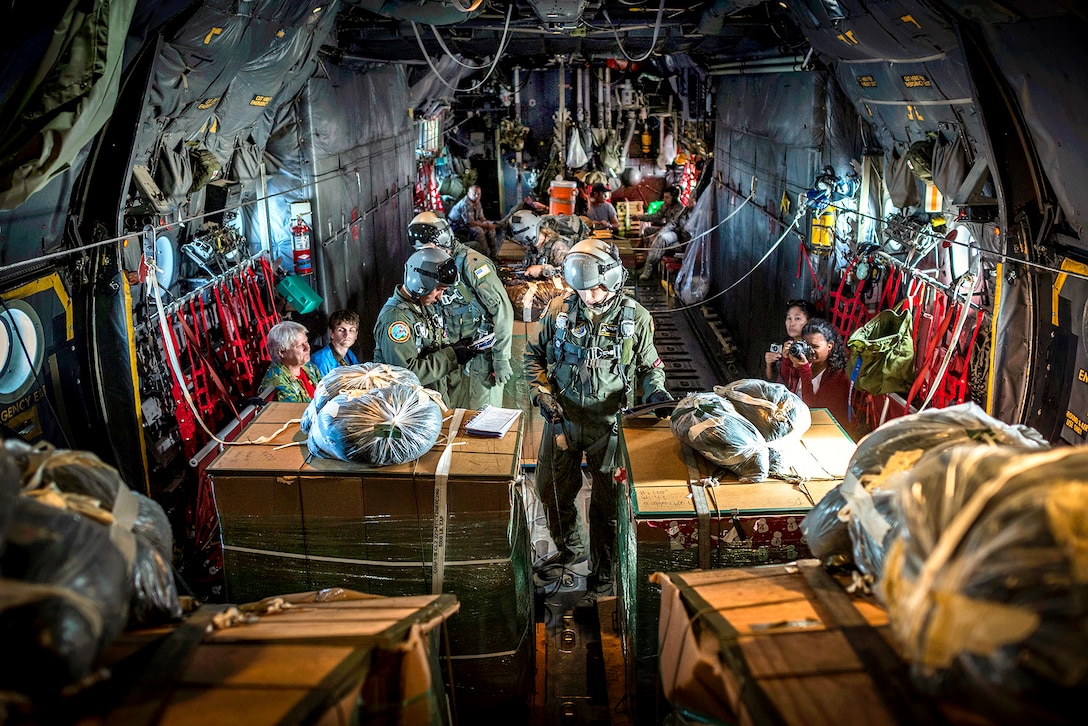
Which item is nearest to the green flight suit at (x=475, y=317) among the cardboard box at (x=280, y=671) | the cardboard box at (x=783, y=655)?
the cardboard box at (x=783, y=655)

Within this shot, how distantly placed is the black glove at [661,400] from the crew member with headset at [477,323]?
194cm

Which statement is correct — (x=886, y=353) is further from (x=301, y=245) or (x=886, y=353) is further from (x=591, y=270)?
(x=301, y=245)

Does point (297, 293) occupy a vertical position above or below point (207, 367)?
above

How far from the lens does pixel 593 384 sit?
507 cm

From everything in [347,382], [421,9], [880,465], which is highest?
[421,9]

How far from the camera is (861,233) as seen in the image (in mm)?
6402

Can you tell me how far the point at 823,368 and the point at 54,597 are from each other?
189 inches

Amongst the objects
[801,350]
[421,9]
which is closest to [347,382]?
[801,350]

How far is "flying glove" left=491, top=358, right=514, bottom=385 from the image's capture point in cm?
669

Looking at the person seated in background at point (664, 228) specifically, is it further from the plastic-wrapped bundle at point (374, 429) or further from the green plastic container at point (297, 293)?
the plastic-wrapped bundle at point (374, 429)

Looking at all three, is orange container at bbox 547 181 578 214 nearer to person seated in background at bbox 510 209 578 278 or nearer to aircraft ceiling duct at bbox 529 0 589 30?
person seated in background at bbox 510 209 578 278

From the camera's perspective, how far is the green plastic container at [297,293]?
7559 mm

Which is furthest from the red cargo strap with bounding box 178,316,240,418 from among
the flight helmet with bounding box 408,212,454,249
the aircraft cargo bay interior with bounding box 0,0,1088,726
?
the flight helmet with bounding box 408,212,454,249

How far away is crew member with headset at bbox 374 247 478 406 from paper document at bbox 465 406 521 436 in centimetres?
212
